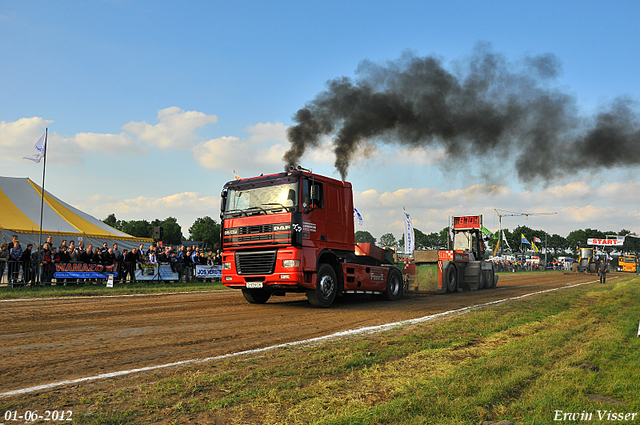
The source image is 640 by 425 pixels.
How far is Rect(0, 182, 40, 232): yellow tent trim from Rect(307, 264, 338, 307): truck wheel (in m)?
20.3

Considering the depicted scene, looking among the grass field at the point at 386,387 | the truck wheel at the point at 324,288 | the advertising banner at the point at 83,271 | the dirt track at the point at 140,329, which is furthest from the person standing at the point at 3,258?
the grass field at the point at 386,387

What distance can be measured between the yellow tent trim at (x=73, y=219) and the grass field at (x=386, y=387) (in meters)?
26.3

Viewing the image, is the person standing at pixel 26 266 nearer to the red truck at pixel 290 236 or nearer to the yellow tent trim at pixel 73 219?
the red truck at pixel 290 236

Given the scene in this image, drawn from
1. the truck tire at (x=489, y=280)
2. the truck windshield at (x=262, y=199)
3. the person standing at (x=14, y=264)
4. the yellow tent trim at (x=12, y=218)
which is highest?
the yellow tent trim at (x=12, y=218)

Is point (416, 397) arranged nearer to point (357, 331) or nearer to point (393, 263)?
point (357, 331)

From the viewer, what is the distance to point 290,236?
11289 millimetres

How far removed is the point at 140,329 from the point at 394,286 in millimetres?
9492

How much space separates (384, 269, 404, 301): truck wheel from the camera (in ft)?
50.1

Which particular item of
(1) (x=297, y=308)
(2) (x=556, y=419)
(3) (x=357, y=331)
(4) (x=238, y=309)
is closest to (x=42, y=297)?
(4) (x=238, y=309)

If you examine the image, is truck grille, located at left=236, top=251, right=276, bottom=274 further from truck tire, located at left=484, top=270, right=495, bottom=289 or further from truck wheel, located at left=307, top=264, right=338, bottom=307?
truck tire, located at left=484, top=270, right=495, bottom=289

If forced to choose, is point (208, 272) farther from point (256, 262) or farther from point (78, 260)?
point (256, 262)

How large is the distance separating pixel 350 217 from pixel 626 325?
23.2 feet

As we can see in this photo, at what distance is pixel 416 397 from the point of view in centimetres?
421

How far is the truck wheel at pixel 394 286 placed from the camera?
1528 centimetres
